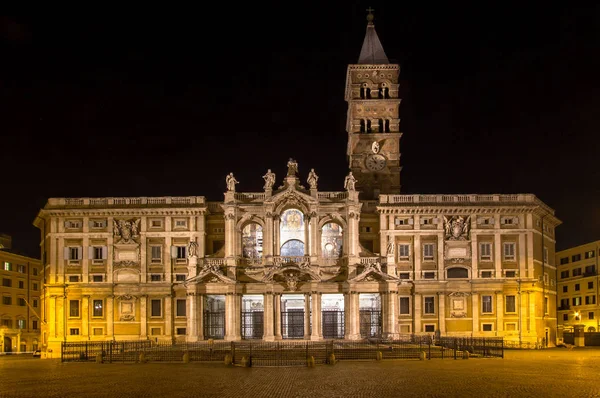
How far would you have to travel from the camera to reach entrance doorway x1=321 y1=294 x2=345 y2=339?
284ft

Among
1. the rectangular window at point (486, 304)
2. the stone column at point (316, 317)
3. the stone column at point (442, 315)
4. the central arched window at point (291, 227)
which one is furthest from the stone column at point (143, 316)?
the rectangular window at point (486, 304)

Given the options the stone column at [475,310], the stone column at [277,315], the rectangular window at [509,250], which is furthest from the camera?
the rectangular window at [509,250]

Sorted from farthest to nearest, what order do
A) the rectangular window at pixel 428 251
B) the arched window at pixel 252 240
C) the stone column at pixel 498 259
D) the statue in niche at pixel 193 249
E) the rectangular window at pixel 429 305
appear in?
the arched window at pixel 252 240
the rectangular window at pixel 428 251
the stone column at pixel 498 259
the rectangular window at pixel 429 305
the statue in niche at pixel 193 249

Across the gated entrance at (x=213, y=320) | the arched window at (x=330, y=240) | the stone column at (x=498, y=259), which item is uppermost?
the arched window at (x=330, y=240)

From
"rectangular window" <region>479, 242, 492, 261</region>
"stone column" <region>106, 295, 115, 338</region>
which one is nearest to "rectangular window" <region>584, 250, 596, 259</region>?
"rectangular window" <region>479, 242, 492, 261</region>

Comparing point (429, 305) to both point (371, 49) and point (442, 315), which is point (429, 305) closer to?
point (442, 315)

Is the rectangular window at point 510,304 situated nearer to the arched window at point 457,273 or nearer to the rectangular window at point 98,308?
the arched window at point 457,273

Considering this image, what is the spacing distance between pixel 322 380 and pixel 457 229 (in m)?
50.4

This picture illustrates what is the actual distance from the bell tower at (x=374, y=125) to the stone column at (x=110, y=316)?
3163 cm

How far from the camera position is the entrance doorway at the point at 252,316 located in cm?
8606

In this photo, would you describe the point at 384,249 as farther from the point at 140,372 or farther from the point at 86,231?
the point at 140,372

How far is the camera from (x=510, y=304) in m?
87.3

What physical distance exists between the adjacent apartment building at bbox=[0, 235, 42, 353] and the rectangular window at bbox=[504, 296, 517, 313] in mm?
58097

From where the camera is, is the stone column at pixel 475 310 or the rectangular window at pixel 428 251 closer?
the stone column at pixel 475 310
